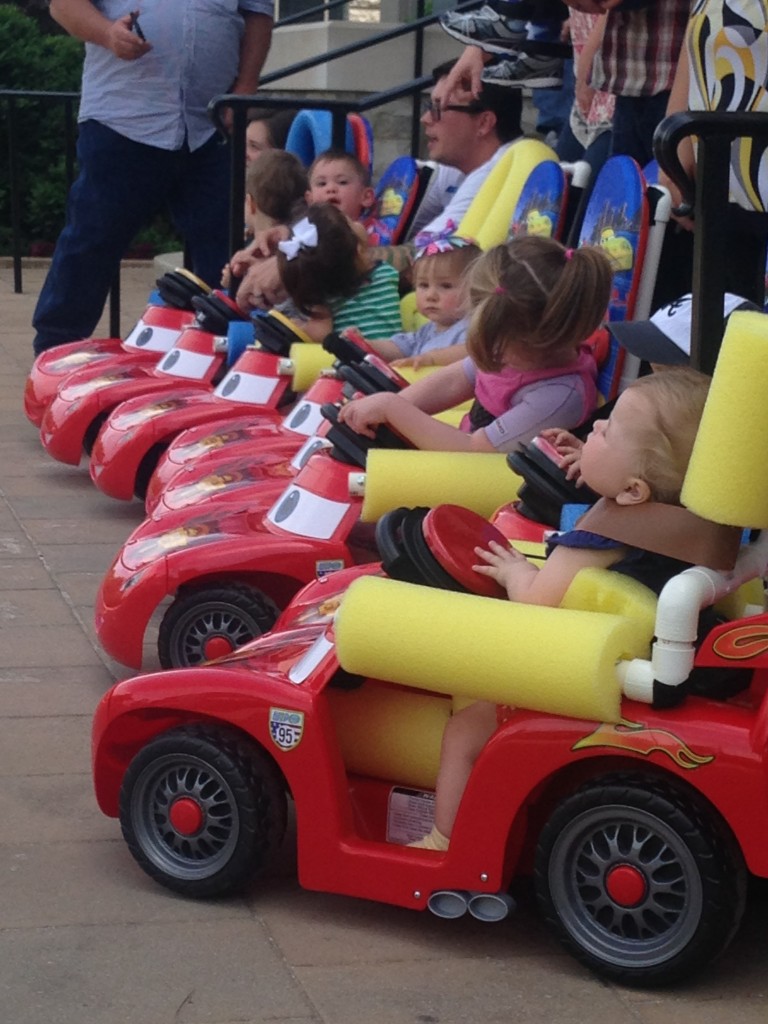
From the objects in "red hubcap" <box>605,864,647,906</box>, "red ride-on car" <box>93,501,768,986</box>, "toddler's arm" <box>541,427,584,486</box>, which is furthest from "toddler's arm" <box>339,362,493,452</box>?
"red hubcap" <box>605,864,647,906</box>

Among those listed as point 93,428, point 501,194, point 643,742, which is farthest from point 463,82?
point 643,742

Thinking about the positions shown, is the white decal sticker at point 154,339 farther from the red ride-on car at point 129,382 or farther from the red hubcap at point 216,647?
the red hubcap at point 216,647

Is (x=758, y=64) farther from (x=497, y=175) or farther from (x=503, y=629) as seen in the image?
(x=497, y=175)

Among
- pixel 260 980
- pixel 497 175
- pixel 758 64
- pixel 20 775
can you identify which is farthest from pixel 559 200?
pixel 260 980

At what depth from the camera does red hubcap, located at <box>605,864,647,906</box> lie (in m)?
2.89

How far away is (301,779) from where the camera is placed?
10.4 ft

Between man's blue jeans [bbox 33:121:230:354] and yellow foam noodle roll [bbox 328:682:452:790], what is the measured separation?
15.1 ft

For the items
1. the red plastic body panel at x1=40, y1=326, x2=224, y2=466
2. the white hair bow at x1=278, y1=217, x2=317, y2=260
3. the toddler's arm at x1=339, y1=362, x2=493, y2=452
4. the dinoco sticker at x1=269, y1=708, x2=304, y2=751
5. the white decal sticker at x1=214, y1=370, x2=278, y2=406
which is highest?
the white hair bow at x1=278, y1=217, x2=317, y2=260

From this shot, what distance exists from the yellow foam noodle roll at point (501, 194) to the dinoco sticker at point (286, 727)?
3.16 metres

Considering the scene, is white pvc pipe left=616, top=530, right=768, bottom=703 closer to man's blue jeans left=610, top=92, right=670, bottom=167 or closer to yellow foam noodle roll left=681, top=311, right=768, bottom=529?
yellow foam noodle roll left=681, top=311, right=768, bottom=529

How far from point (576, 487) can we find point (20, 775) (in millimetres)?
1335

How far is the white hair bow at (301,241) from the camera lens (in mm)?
5816

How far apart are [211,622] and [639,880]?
1680mm

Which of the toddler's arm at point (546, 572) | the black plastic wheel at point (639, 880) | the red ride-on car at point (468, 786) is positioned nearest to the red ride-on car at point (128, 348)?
the red ride-on car at point (468, 786)
